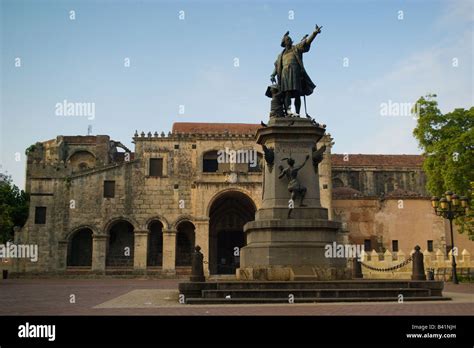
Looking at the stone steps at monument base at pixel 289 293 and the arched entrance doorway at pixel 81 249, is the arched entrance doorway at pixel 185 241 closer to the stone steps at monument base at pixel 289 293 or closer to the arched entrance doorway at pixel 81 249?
the arched entrance doorway at pixel 81 249

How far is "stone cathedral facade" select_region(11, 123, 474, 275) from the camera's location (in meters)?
39.9

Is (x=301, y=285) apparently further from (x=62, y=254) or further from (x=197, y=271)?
(x=62, y=254)

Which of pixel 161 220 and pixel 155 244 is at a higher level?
pixel 161 220

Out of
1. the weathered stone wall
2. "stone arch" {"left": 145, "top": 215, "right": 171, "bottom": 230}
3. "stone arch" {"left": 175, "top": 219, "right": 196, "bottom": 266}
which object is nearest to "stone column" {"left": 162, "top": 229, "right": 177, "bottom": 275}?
"stone arch" {"left": 145, "top": 215, "right": 171, "bottom": 230}

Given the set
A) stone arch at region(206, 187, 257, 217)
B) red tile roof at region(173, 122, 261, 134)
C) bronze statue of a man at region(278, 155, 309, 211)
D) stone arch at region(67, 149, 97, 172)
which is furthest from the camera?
stone arch at region(67, 149, 97, 172)

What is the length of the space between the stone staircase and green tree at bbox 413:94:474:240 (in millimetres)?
17859

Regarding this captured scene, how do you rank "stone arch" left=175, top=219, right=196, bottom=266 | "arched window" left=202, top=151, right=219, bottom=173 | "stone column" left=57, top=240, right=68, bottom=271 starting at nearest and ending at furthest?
"stone column" left=57, top=240, right=68, bottom=271 < "arched window" left=202, top=151, right=219, bottom=173 < "stone arch" left=175, top=219, right=196, bottom=266

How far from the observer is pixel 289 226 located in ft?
44.7

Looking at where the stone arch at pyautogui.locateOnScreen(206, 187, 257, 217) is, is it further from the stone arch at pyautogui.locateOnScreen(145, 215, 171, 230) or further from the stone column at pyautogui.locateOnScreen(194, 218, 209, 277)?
the stone arch at pyautogui.locateOnScreen(145, 215, 171, 230)

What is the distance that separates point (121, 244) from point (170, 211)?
541 centimetres

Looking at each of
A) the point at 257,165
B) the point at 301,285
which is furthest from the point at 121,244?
the point at 301,285

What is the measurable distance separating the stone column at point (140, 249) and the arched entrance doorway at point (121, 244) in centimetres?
221
